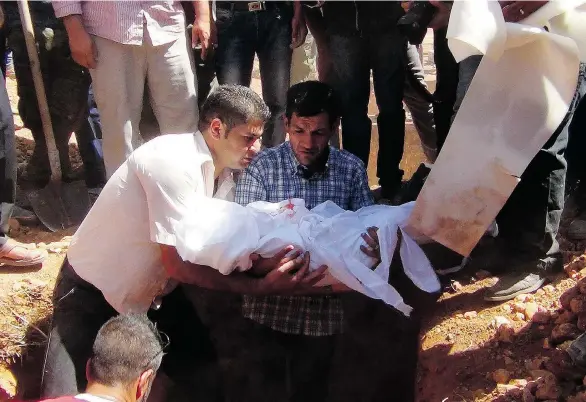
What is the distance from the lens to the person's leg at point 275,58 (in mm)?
4039

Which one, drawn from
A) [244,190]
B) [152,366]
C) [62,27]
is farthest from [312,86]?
[62,27]

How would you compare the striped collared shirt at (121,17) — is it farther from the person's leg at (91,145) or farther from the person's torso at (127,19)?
the person's leg at (91,145)

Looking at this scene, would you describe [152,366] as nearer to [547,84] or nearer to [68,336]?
[68,336]

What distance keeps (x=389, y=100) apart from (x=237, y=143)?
4.44 feet

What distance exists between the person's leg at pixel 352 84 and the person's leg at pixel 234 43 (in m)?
0.49

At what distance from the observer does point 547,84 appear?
7.94ft

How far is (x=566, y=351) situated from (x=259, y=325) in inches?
55.9

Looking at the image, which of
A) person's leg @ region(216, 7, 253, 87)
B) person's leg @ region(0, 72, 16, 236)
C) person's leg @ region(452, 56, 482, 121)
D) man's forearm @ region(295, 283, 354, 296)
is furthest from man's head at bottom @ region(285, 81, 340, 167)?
person's leg @ region(0, 72, 16, 236)

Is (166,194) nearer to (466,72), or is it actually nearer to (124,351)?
(124,351)

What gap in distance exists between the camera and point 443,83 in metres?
4.08

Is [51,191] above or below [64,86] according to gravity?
below

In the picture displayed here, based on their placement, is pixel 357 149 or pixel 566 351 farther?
pixel 357 149

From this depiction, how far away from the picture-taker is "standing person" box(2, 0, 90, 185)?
14.0ft

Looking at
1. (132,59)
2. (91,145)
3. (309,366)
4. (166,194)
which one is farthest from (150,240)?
(91,145)
